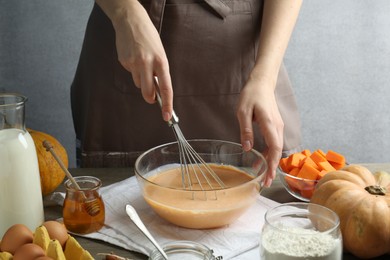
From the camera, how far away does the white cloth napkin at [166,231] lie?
1.10 metres

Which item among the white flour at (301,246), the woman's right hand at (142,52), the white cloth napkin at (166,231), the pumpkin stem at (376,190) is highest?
the woman's right hand at (142,52)

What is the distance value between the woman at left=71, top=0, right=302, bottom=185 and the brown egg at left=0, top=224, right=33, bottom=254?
25.5 inches

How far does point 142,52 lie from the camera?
4.01 feet

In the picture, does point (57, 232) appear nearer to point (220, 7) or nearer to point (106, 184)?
point (106, 184)

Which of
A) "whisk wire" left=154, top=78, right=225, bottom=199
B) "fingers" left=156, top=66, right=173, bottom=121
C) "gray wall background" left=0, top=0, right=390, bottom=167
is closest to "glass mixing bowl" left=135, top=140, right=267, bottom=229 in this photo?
"whisk wire" left=154, top=78, right=225, bottom=199

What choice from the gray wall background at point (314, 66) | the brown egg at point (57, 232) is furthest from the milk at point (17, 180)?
the gray wall background at point (314, 66)

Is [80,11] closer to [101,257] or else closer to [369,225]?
[101,257]

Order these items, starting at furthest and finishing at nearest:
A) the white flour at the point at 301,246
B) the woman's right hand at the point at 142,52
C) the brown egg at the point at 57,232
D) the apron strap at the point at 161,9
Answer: the apron strap at the point at 161,9
the woman's right hand at the point at 142,52
the brown egg at the point at 57,232
the white flour at the point at 301,246

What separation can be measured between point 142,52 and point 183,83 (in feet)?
1.45

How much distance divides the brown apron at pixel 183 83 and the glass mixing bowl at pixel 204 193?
377mm

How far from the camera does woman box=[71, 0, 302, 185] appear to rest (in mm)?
1593

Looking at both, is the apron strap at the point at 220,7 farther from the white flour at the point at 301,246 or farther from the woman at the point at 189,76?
the white flour at the point at 301,246

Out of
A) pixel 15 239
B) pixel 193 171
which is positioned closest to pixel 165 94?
pixel 193 171

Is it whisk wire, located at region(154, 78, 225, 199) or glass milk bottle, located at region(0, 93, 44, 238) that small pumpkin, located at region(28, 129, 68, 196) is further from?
whisk wire, located at region(154, 78, 225, 199)
